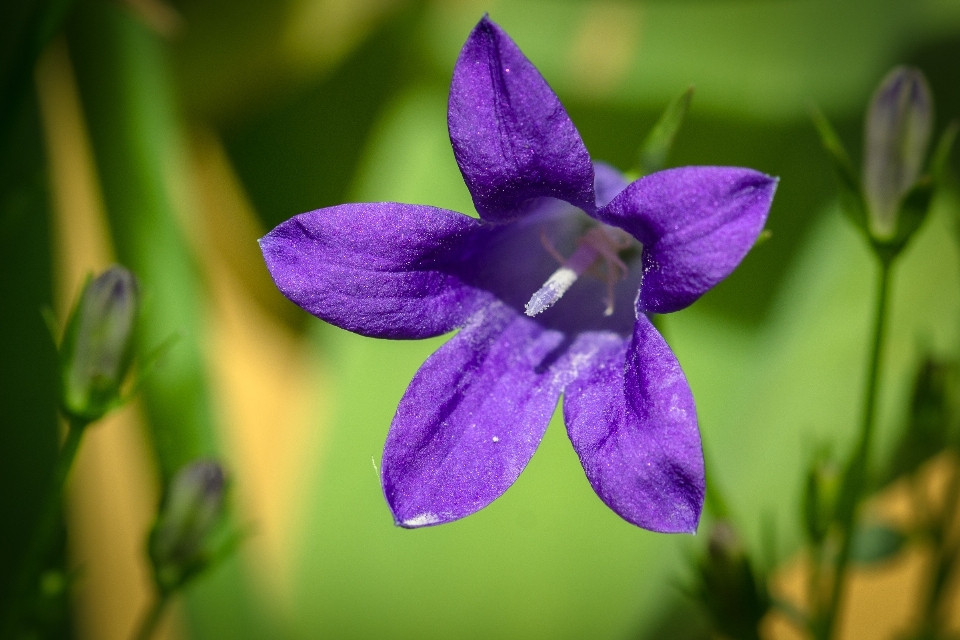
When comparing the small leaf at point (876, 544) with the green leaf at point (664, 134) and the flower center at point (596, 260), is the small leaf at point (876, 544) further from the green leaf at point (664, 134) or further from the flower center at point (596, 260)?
the green leaf at point (664, 134)

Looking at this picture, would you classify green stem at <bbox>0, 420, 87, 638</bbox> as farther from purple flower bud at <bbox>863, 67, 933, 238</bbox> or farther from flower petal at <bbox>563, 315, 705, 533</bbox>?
purple flower bud at <bbox>863, 67, 933, 238</bbox>

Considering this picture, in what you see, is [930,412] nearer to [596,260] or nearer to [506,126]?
[596,260]

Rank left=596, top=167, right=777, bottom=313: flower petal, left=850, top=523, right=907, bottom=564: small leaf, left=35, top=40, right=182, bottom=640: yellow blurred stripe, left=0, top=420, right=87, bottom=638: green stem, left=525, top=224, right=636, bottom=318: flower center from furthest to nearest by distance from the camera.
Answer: left=35, top=40, right=182, bottom=640: yellow blurred stripe → left=850, top=523, right=907, bottom=564: small leaf → left=525, top=224, right=636, bottom=318: flower center → left=0, top=420, right=87, bottom=638: green stem → left=596, top=167, right=777, bottom=313: flower petal

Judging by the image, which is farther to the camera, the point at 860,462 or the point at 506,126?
the point at 860,462

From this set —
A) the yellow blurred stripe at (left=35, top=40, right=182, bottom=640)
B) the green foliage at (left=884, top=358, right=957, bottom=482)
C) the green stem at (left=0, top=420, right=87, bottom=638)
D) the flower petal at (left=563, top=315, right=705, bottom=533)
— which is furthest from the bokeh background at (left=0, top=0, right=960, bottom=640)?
the flower petal at (left=563, top=315, right=705, bottom=533)

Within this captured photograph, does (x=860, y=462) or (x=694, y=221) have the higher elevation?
(x=694, y=221)

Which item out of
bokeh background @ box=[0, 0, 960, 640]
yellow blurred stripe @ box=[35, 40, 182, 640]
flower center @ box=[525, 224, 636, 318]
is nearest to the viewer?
flower center @ box=[525, 224, 636, 318]

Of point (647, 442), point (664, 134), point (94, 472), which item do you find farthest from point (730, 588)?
point (94, 472)

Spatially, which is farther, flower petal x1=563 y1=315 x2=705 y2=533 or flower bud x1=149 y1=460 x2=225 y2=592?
flower bud x1=149 y1=460 x2=225 y2=592
